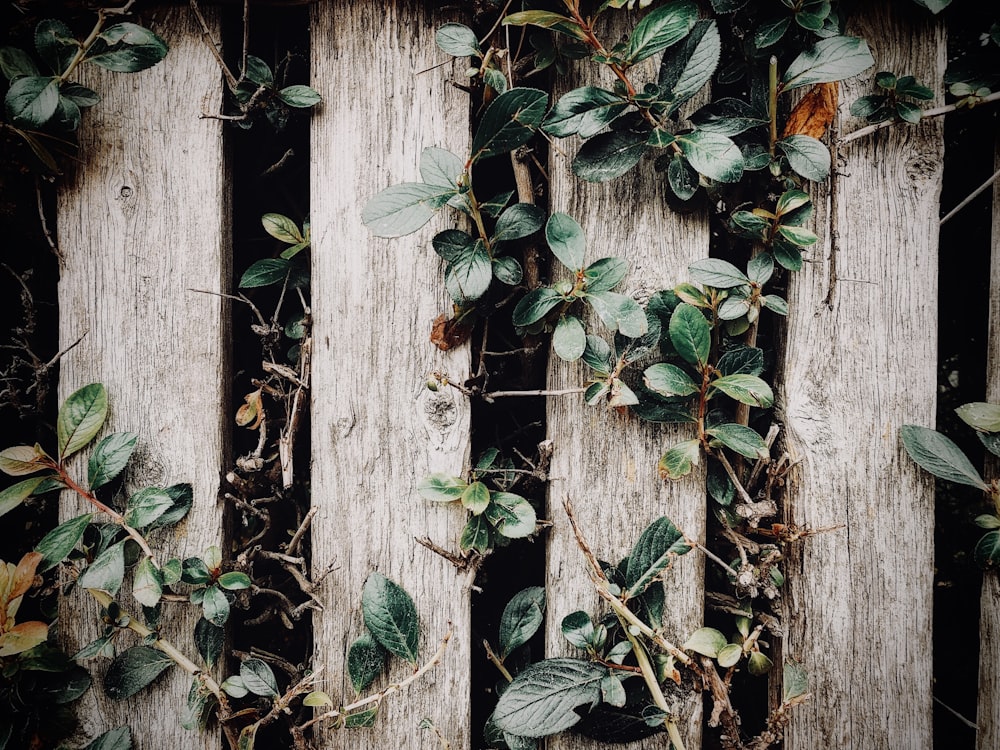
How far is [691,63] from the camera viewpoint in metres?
0.98

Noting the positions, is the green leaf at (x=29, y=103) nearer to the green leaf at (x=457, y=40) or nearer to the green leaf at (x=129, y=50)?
the green leaf at (x=129, y=50)

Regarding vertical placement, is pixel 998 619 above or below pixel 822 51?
below

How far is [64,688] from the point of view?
1.07 metres

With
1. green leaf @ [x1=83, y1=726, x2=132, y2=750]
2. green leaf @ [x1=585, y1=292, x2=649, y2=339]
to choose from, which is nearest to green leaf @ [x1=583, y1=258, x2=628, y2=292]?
green leaf @ [x1=585, y1=292, x2=649, y2=339]

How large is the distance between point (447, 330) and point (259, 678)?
69cm

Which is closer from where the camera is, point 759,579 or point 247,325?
point 759,579

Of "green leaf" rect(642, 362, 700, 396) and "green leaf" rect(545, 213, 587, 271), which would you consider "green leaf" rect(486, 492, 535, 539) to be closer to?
"green leaf" rect(642, 362, 700, 396)

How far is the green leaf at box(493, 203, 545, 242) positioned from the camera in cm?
102

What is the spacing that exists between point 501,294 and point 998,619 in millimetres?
1059

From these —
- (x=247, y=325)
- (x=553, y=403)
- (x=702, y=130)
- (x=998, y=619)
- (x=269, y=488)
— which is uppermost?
(x=702, y=130)

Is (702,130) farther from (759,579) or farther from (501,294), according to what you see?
(759,579)

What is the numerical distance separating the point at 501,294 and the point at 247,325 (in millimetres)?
510

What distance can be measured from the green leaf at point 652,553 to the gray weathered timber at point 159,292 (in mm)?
742

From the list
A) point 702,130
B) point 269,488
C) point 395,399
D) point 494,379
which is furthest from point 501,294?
point 269,488
